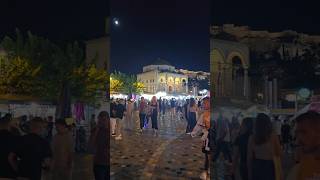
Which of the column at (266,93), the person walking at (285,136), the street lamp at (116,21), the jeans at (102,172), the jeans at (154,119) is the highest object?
the street lamp at (116,21)

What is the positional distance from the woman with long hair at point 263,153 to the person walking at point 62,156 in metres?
1.93

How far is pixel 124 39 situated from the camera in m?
4.51

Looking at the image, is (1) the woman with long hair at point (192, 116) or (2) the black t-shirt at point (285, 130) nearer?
(2) the black t-shirt at point (285, 130)

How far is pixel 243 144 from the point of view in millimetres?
4074

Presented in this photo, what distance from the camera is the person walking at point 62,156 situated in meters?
4.61

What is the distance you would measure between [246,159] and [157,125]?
1.01 m

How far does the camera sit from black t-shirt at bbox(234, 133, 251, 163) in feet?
13.3

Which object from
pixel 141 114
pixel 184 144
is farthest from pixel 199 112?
pixel 141 114

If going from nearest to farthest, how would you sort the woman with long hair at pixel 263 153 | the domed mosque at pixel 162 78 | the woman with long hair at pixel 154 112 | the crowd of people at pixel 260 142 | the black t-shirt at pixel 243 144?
the crowd of people at pixel 260 142, the woman with long hair at pixel 263 153, the black t-shirt at pixel 243 144, the domed mosque at pixel 162 78, the woman with long hair at pixel 154 112

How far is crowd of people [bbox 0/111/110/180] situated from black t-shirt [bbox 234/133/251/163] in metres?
1.42

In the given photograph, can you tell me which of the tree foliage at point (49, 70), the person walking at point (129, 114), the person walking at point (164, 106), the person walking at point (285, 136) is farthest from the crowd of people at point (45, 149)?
the person walking at point (285, 136)

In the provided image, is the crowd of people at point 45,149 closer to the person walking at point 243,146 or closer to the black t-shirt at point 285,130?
the person walking at point 243,146

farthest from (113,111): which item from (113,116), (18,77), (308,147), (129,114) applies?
(308,147)

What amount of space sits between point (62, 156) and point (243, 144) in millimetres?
1940
